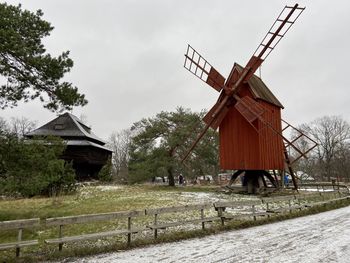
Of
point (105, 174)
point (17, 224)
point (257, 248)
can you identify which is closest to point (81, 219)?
point (17, 224)

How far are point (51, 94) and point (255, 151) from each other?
12.9 meters

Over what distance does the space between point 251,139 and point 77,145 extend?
19986 millimetres

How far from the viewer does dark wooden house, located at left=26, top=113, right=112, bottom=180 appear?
33406 millimetres

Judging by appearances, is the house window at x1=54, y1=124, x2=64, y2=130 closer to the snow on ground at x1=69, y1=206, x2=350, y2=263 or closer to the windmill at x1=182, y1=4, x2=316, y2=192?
the windmill at x1=182, y1=4, x2=316, y2=192

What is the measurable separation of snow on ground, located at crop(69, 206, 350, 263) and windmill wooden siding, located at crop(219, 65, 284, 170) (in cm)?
973

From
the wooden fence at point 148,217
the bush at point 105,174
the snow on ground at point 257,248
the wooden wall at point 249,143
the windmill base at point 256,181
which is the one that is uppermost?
the wooden wall at point 249,143

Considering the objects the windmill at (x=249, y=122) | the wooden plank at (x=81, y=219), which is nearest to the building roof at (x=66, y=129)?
the windmill at (x=249, y=122)

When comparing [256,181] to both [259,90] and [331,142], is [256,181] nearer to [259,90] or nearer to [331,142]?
[259,90]

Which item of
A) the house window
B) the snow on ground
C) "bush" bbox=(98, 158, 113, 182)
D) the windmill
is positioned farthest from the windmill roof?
the house window

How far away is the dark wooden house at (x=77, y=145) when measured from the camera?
33.4m

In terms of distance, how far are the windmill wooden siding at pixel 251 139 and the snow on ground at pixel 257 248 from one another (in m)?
9.73

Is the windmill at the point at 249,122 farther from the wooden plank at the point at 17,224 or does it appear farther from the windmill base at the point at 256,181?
the wooden plank at the point at 17,224

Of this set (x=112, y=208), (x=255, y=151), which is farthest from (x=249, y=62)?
(x=112, y=208)

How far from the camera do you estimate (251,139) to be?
2020 centimetres
